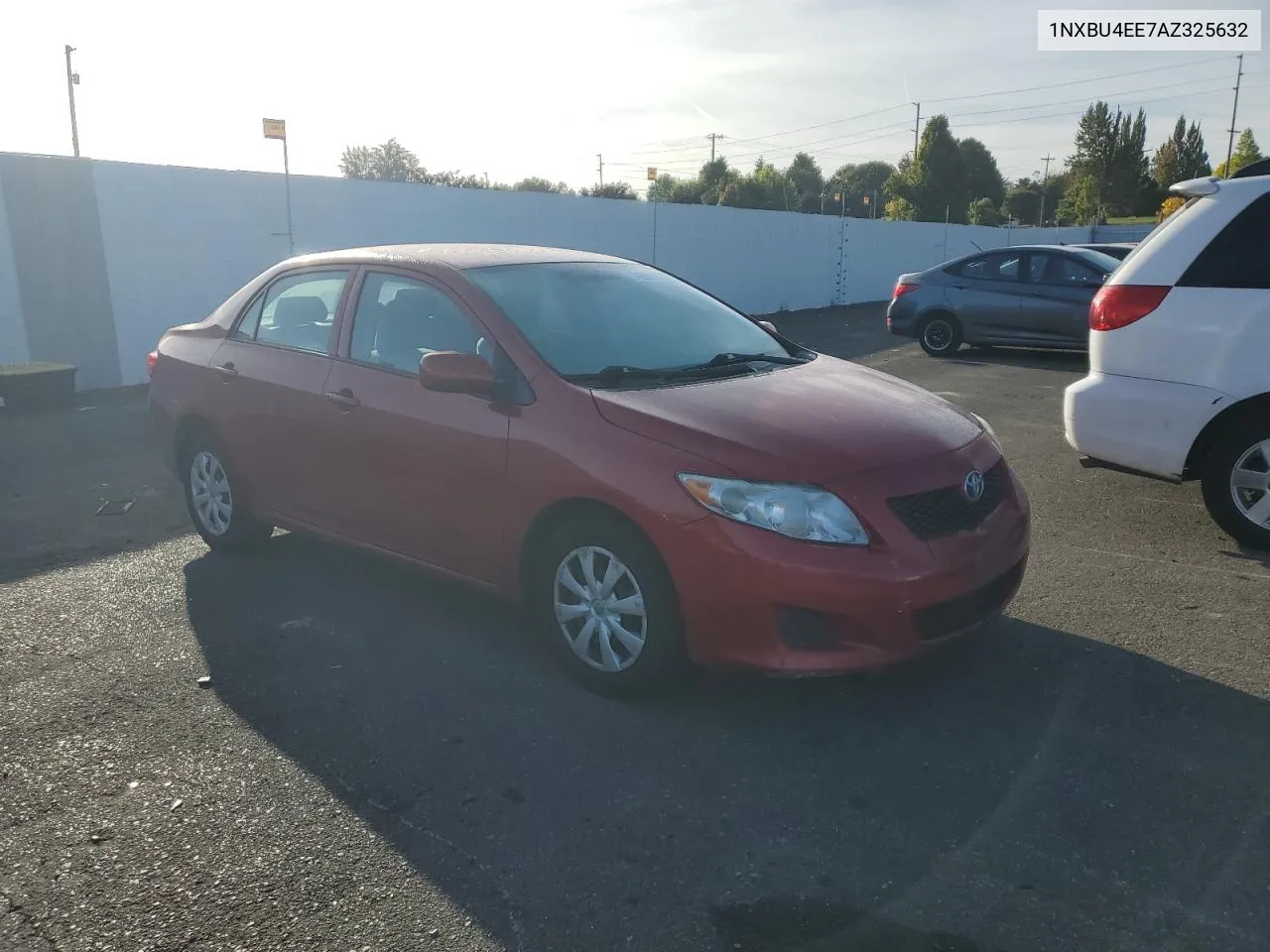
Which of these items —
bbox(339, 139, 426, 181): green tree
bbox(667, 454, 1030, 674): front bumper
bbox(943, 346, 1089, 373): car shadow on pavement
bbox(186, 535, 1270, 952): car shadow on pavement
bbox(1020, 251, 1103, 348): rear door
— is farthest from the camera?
bbox(339, 139, 426, 181): green tree

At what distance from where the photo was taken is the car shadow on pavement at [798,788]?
2.63m

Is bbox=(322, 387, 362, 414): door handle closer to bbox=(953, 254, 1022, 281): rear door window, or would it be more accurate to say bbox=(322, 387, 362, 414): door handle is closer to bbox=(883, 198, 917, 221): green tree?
bbox=(953, 254, 1022, 281): rear door window

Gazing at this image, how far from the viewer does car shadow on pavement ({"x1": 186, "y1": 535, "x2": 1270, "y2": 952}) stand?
2.63 m

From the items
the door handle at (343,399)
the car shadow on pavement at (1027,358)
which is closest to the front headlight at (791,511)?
the door handle at (343,399)

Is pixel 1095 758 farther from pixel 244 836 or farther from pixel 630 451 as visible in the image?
pixel 244 836

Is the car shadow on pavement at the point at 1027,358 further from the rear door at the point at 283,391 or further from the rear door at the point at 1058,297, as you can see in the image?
the rear door at the point at 283,391

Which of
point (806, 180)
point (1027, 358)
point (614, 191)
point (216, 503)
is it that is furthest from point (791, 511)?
point (806, 180)

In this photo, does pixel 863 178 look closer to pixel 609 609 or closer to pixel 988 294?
pixel 988 294

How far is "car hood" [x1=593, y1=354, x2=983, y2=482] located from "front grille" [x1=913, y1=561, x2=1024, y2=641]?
20.2 inches

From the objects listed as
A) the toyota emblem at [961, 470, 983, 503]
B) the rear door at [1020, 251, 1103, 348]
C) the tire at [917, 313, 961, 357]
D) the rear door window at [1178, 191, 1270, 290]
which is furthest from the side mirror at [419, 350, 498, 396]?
the tire at [917, 313, 961, 357]

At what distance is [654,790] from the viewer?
3242 mm

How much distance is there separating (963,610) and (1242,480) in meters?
2.66

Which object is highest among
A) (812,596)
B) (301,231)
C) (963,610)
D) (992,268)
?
(301,231)

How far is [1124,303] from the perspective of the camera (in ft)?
18.2
